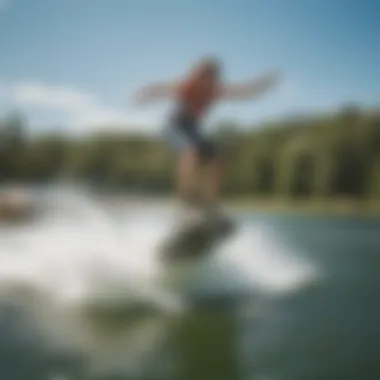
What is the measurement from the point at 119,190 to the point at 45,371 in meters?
0.48

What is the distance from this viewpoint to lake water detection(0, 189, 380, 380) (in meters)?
1.70

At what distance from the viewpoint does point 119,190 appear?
1.77 meters

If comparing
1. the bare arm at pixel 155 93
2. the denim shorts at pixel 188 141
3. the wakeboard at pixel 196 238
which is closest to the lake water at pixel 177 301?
the wakeboard at pixel 196 238

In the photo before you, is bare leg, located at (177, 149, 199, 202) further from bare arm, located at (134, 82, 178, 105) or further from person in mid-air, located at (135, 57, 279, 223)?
bare arm, located at (134, 82, 178, 105)

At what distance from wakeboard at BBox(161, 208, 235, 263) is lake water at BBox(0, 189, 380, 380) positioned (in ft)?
0.08

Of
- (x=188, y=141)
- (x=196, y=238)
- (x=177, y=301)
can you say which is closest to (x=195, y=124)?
(x=188, y=141)

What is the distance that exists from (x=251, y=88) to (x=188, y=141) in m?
0.22

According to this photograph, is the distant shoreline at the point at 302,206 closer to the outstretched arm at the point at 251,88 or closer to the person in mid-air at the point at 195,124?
the person in mid-air at the point at 195,124

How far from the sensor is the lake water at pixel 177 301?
5.57 feet

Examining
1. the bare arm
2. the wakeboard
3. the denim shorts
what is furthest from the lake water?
the bare arm

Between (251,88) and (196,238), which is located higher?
(251,88)

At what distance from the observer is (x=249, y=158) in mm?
1791

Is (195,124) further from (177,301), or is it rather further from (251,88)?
(177,301)

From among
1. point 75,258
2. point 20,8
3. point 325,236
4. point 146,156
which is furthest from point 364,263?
point 20,8
